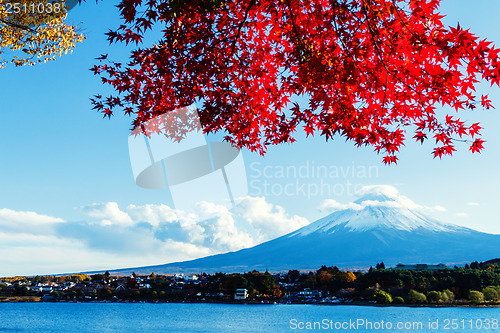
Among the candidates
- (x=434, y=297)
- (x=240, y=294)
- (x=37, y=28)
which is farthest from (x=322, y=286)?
(x=37, y=28)

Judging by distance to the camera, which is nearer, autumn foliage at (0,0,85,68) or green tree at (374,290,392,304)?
autumn foliage at (0,0,85,68)

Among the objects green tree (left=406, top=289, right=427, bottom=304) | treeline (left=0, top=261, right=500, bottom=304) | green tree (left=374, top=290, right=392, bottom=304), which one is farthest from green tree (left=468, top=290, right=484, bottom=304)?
green tree (left=374, top=290, right=392, bottom=304)

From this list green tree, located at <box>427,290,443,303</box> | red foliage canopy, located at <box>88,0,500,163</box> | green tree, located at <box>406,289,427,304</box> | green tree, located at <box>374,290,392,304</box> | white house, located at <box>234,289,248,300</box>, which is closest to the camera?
red foliage canopy, located at <box>88,0,500,163</box>

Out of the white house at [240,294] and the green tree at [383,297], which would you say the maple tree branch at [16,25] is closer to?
the green tree at [383,297]

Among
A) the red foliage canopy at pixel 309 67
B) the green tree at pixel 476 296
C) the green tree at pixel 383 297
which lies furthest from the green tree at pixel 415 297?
the red foliage canopy at pixel 309 67

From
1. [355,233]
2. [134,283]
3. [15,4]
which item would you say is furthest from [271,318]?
[15,4]

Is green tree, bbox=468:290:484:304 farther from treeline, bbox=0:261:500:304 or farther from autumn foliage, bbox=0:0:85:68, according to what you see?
autumn foliage, bbox=0:0:85:68

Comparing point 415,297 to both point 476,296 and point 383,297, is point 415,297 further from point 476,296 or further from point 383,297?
point 476,296

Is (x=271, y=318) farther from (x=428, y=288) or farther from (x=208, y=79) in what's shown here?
(x=208, y=79)

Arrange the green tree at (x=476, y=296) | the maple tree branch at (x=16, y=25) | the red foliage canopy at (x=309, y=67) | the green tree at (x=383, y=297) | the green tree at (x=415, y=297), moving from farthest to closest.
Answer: the green tree at (x=415, y=297) < the green tree at (x=383, y=297) < the green tree at (x=476, y=296) < the maple tree branch at (x=16, y=25) < the red foliage canopy at (x=309, y=67)

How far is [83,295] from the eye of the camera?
112 meters

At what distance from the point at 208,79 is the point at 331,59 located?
1.71 meters

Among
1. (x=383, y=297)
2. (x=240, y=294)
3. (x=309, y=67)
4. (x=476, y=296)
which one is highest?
(x=309, y=67)

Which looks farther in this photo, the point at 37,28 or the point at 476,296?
the point at 476,296
